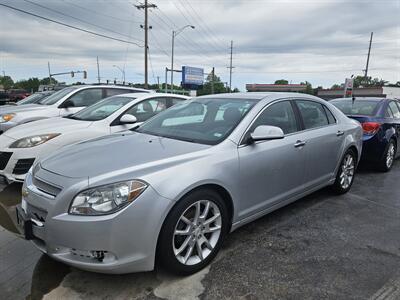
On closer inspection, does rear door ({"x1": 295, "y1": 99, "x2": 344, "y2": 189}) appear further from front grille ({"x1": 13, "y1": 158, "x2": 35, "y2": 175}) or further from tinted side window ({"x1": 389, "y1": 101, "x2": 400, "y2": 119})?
front grille ({"x1": 13, "y1": 158, "x2": 35, "y2": 175})

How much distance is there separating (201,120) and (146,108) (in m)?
2.56

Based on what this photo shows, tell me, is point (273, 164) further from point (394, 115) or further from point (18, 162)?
point (394, 115)

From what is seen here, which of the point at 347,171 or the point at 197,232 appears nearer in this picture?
the point at 197,232

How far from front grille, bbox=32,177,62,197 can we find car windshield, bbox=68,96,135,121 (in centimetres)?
290

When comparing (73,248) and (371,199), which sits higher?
(73,248)

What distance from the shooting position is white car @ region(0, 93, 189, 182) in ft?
14.9

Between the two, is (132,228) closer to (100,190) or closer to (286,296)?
(100,190)

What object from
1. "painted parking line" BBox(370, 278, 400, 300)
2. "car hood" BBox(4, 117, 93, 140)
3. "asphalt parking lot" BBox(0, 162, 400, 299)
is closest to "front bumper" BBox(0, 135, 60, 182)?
"car hood" BBox(4, 117, 93, 140)

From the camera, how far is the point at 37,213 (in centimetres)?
256

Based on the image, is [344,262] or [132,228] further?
[344,262]

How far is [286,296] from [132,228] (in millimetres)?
1268

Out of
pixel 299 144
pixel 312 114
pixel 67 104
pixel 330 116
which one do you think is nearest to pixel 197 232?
pixel 299 144

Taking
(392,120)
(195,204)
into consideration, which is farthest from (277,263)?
(392,120)

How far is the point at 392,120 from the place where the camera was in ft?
21.3
